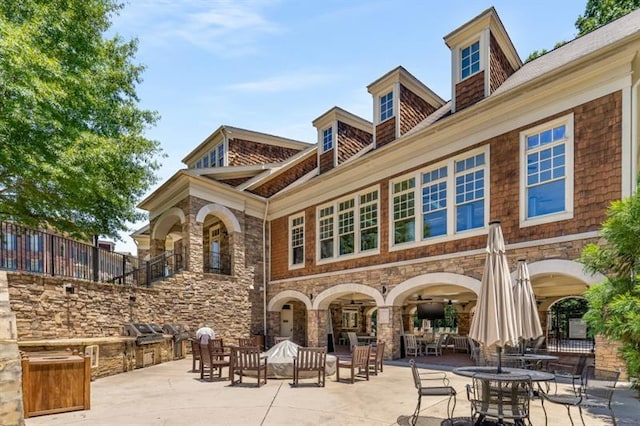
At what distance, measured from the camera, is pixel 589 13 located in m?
21.5

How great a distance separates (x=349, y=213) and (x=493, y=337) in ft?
34.0

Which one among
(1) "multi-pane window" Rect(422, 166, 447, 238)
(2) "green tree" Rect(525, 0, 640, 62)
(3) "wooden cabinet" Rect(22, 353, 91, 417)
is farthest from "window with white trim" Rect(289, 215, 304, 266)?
(2) "green tree" Rect(525, 0, 640, 62)

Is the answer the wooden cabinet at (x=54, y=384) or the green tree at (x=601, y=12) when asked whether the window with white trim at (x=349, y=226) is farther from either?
the green tree at (x=601, y=12)

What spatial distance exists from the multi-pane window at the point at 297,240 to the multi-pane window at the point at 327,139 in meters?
3.18

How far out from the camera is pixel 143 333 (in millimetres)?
12938

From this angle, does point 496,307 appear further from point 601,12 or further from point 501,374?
point 601,12

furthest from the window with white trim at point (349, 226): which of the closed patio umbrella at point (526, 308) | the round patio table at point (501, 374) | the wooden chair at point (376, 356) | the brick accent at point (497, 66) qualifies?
the round patio table at point (501, 374)

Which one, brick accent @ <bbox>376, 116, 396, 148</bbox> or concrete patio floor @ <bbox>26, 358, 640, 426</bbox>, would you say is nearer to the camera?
concrete patio floor @ <bbox>26, 358, 640, 426</bbox>

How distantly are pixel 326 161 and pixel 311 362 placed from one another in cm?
995

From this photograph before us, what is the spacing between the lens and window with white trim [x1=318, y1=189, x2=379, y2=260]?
15320 mm

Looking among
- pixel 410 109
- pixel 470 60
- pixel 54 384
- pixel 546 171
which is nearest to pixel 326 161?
pixel 410 109

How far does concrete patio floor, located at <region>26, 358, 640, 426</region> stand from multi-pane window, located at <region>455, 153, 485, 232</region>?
4362 mm

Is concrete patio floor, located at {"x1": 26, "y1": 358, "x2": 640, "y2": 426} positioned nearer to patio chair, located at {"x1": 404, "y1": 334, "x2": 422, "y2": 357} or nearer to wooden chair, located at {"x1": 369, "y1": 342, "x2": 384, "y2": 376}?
wooden chair, located at {"x1": 369, "y1": 342, "x2": 384, "y2": 376}

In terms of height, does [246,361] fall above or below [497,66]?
below
